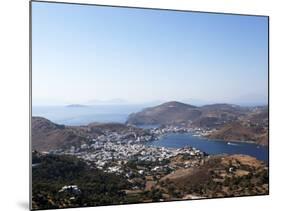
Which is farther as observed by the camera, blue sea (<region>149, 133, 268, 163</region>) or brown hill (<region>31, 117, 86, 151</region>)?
blue sea (<region>149, 133, 268, 163</region>)

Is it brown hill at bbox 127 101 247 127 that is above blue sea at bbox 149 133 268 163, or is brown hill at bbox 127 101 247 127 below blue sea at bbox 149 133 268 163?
above

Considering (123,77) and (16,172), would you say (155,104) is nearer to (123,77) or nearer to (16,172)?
(123,77)

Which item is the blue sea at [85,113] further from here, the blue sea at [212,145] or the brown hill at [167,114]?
the blue sea at [212,145]

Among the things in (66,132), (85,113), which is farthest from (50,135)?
(85,113)

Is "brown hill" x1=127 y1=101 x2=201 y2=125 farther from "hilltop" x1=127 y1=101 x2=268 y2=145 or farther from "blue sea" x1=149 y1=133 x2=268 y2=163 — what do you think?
"blue sea" x1=149 y1=133 x2=268 y2=163

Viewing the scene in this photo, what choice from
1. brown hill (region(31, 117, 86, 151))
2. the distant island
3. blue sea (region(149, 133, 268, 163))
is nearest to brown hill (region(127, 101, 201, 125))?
the distant island

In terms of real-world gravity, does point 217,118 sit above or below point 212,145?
above

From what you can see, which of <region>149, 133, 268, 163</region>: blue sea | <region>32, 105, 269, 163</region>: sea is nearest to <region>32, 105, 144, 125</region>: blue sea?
<region>32, 105, 269, 163</region>: sea

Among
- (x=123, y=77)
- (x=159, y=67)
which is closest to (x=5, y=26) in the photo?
(x=123, y=77)

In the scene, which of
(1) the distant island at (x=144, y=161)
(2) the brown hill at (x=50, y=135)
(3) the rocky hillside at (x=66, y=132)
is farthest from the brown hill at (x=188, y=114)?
(2) the brown hill at (x=50, y=135)

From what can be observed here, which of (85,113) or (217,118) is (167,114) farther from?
(85,113)
